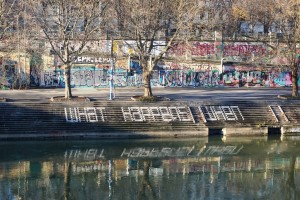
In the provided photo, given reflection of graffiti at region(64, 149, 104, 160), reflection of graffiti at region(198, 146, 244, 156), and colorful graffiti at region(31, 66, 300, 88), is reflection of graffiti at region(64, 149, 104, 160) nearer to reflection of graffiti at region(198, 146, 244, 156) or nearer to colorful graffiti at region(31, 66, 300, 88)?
reflection of graffiti at region(198, 146, 244, 156)

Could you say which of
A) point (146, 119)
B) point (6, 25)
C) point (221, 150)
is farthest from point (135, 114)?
point (6, 25)

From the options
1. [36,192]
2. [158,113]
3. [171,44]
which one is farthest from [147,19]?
[36,192]

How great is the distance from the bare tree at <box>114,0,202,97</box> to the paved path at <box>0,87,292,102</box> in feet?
15.4

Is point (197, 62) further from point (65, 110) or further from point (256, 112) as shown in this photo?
point (65, 110)

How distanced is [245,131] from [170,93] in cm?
1032

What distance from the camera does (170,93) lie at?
165 feet

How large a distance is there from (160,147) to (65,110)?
8.28 metres

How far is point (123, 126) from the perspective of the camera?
40.6 metres

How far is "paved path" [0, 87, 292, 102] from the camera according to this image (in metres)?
46.4

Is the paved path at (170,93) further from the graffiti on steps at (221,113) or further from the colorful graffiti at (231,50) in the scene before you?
the colorful graffiti at (231,50)

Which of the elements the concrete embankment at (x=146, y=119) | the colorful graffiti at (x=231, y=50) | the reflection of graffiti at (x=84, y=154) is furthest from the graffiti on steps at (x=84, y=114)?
the colorful graffiti at (x=231, y=50)

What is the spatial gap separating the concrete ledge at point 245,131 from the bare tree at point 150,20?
742cm

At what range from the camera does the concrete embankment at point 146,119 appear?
130 ft

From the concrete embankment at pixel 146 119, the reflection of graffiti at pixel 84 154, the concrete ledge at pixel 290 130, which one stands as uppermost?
the concrete embankment at pixel 146 119
